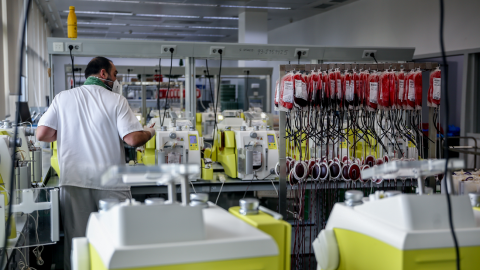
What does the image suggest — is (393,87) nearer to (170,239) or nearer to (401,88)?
(401,88)

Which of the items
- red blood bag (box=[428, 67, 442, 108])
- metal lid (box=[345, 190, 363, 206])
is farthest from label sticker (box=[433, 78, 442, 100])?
metal lid (box=[345, 190, 363, 206])

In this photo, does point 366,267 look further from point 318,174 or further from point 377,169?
point 318,174

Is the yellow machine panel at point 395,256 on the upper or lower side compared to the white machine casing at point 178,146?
lower

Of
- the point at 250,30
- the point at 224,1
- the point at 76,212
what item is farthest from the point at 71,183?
the point at 250,30

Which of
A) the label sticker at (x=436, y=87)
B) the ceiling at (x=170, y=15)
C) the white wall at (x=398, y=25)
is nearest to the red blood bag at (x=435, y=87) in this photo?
the label sticker at (x=436, y=87)

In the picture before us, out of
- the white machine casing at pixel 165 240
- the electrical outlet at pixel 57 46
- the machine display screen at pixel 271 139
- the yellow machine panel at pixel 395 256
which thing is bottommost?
the yellow machine panel at pixel 395 256

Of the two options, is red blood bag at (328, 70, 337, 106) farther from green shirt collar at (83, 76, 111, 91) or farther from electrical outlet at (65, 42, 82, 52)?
electrical outlet at (65, 42, 82, 52)

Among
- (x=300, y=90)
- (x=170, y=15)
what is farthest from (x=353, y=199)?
(x=170, y=15)

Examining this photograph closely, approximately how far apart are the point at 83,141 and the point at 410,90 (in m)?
1.92

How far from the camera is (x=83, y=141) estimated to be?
2436 mm

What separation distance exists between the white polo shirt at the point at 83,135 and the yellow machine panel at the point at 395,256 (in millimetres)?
1500

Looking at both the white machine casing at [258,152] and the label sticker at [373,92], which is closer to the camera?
the label sticker at [373,92]

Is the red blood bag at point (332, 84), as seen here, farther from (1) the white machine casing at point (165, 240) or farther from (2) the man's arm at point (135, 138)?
(1) the white machine casing at point (165, 240)

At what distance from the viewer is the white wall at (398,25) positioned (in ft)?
20.1
